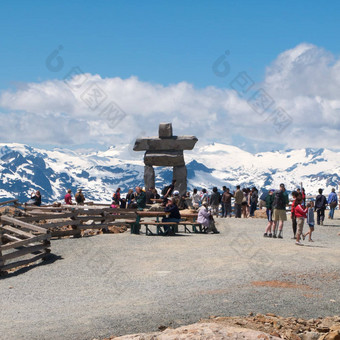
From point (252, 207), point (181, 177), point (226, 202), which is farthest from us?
point (181, 177)

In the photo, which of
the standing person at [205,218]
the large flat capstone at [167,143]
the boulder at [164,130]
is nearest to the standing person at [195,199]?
the large flat capstone at [167,143]

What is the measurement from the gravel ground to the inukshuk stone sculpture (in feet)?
45.1

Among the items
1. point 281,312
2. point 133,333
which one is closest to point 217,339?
point 133,333

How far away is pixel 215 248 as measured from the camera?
1866cm

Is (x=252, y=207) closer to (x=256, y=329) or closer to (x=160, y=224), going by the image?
(x=160, y=224)

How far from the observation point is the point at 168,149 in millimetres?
35000

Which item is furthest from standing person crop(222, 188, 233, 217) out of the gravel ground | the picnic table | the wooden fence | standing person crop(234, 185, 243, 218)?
the wooden fence

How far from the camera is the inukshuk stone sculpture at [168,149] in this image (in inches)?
1369

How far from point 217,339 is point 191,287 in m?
5.11

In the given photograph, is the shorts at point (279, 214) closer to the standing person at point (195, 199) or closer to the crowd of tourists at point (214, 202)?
the crowd of tourists at point (214, 202)

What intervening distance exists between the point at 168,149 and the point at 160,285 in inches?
857

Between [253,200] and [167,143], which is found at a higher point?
[167,143]

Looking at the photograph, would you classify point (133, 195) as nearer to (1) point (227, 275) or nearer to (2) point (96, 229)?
(2) point (96, 229)

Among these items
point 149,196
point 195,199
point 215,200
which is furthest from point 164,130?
point 215,200
